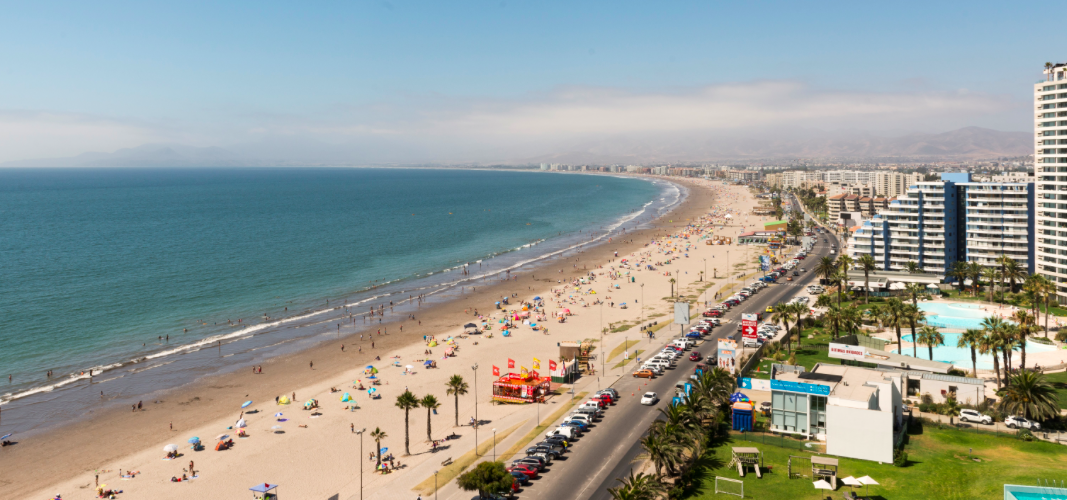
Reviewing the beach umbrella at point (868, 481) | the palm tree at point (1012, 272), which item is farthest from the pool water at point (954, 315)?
the beach umbrella at point (868, 481)

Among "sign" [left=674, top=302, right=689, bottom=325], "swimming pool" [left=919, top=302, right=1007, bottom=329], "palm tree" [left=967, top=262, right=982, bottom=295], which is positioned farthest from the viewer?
"palm tree" [left=967, top=262, right=982, bottom=295]

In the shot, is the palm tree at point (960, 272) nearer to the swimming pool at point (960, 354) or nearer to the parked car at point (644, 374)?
the swimming pool at point (960, 354)

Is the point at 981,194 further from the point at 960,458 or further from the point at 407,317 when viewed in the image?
the point at 407,317

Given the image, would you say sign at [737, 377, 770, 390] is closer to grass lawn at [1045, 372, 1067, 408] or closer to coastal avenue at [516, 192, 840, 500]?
coastal avenue at [516, 192, 840, 500]

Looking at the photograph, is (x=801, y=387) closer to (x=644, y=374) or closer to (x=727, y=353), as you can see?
(x=727, y=353)

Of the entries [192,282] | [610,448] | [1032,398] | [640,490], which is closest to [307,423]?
[610,448]

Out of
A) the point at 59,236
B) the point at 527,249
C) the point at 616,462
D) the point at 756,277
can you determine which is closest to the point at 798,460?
the point at 616,462

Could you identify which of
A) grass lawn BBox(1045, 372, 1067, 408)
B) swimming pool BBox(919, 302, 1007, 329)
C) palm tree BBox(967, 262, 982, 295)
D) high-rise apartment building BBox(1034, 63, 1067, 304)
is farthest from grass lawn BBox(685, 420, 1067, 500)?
palm tree BBox(967, 262, 982, 295)
